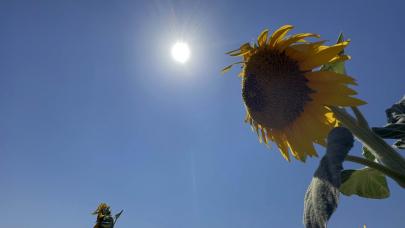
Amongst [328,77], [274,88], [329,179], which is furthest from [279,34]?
[329,179]

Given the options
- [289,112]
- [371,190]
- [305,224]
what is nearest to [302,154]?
[289,112]

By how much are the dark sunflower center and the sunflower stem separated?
0.68 m

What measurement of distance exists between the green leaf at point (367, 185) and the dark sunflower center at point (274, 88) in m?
0.67

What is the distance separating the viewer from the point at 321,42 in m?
2.71

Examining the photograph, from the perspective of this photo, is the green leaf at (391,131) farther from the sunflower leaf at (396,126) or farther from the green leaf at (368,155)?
the green leaf at (368,155)

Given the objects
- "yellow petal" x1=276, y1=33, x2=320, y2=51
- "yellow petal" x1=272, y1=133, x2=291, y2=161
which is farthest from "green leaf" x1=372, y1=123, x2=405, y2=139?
"yellow petal" x1=272, y1=133, x2=291, y2=161

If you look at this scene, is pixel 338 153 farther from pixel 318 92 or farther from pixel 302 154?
pixel 302 154

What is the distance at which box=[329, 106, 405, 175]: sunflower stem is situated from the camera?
1.89 meters

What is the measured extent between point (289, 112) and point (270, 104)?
19 centimetres

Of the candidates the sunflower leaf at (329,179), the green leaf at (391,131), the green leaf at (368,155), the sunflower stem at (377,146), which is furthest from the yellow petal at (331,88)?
the sunflower leaf at (329,179)

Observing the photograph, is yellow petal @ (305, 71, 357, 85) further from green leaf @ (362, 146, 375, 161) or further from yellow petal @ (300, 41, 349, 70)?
green leaf @ (362, 146, 375, 161)

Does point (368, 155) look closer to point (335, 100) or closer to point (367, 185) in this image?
point (367, 185)

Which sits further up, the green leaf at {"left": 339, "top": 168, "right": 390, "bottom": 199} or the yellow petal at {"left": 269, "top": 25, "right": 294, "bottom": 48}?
the yellow petal at {"left": 269, "top": 25, "right": 294, "bottom": 48}

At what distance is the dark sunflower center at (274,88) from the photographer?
2.93 metres
